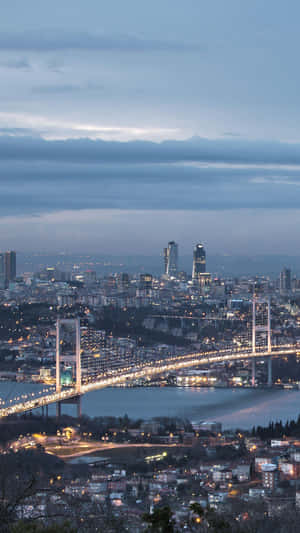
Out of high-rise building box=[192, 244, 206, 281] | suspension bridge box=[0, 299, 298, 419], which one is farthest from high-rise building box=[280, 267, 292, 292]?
suspension bridge box=[0, 299, 298, 419]

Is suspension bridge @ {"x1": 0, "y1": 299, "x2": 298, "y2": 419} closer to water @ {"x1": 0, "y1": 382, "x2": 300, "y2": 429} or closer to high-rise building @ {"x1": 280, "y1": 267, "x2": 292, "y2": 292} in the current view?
water @ {"x1": 0, "y1": 382, "x2": 300, "y2": 429}

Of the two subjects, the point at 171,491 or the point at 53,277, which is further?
the point at 53,277

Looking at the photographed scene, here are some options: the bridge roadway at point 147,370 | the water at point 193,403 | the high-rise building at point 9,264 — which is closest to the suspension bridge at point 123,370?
the bridge roadway at point 147,370

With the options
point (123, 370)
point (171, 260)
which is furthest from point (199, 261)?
point (123, 370)

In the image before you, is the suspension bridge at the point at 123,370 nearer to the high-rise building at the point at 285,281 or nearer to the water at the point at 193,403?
the water at the point at 193,403

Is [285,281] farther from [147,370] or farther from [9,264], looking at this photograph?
[147,370]

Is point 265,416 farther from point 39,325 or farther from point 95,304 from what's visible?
point 95,304

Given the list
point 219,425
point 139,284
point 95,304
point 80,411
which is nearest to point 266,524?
point 219,425
